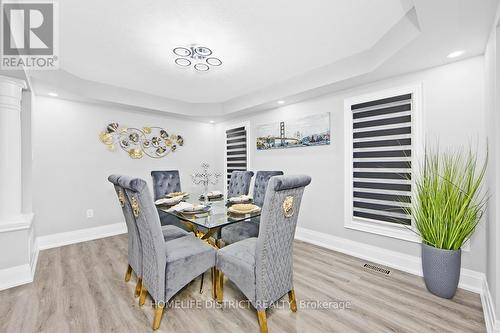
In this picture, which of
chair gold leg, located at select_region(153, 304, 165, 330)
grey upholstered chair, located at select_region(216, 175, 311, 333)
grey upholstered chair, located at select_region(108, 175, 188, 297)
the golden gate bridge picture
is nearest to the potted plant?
grey upholstered chair, located at select_region(216, 175, 311, 333)

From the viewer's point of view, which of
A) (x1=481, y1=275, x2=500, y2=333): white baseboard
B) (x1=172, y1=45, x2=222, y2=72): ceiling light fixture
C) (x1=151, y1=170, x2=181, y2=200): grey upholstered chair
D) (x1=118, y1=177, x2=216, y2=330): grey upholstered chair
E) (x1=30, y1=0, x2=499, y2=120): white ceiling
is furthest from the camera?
(x1=151, y1=170, x2=181, y2=200): grey upholstered chair

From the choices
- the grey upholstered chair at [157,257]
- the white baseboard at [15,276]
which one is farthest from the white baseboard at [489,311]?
the white baseboard at [15,276]

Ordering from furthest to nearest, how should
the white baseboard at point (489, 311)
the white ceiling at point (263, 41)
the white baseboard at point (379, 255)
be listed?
the white baseboard at point (379, 255)
the white ceiling at point (263, 41)
the white baseboard at point (489, 311)

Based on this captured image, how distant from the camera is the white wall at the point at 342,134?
2166 millimetres

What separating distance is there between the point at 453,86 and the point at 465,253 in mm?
1726

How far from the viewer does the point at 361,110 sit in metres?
2.96

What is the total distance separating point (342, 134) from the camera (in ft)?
10.4

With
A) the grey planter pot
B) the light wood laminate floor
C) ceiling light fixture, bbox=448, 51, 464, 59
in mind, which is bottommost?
the light wood laminate floor

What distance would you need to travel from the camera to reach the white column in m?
2.37

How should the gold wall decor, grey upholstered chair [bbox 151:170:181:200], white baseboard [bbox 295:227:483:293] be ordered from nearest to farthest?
white baseboard [bbox 295:227:483:293], grey upholstered chair [bbox 151:170:181:200], the gold wall decor

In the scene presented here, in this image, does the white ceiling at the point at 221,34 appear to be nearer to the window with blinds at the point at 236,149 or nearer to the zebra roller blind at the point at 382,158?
the zebra roller blind at the point at 382,158

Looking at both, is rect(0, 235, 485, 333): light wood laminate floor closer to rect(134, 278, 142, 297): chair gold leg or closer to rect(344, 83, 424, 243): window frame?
rect(134, 278, 142, 297): chair gold leg

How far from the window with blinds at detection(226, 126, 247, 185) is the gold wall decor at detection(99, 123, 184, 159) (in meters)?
1.08

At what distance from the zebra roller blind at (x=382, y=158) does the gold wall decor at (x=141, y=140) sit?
11.7 feet
